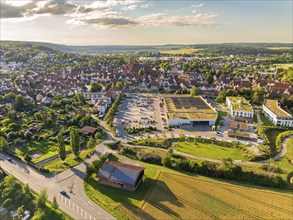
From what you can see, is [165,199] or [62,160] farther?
[62,160]

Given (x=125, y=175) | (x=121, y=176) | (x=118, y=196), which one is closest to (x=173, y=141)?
(x=125, y=175)

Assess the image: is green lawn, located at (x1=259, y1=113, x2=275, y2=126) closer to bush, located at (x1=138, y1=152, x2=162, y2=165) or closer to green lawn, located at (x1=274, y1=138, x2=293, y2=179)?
green lawn, located at (x1=274, y1=138, x2=293, y2=179)

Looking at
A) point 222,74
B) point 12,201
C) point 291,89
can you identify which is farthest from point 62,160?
point 222,74

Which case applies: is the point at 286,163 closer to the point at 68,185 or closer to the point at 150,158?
the point at 150,158

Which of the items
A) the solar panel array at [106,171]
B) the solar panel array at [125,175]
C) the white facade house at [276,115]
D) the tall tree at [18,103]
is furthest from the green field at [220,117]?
the tall tree at [18,103]

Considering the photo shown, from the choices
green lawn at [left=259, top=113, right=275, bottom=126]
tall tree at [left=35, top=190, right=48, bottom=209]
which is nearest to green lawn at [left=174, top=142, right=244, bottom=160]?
green lawn at [left=259, top=113, right=275, bottom=126]

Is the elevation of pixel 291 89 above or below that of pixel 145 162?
above

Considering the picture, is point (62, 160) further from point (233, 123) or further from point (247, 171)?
point (233, 123)
